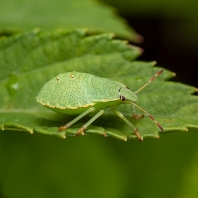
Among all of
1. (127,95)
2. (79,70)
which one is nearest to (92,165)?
(79,70)

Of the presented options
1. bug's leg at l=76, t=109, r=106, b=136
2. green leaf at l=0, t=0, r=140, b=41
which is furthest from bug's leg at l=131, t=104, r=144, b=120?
green leaf at l=0, t=0, r=140, b=41

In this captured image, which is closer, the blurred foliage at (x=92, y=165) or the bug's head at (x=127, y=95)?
the bug's head at (x=127, y=95)

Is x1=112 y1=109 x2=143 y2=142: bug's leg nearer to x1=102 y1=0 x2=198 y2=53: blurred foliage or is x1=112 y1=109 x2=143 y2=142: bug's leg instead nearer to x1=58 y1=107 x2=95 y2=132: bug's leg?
x1=58 y1=107 x2=95 y2=132: bug's leg

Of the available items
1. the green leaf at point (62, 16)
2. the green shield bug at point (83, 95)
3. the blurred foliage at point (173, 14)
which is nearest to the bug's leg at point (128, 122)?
the green shield bug at point (83, 95)

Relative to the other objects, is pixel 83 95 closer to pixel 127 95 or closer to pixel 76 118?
pixel 76 118

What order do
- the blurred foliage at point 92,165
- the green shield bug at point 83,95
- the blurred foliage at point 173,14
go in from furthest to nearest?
the blurred foliage at point 173,14 → the blurred foliage at point 92,165 → the green shield bug at point 83,95

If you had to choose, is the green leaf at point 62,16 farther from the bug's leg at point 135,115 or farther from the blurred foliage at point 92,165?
the bug's leg at point 135,115

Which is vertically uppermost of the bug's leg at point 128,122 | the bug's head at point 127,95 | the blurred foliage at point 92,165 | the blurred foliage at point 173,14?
the bug's head at point 127,95
